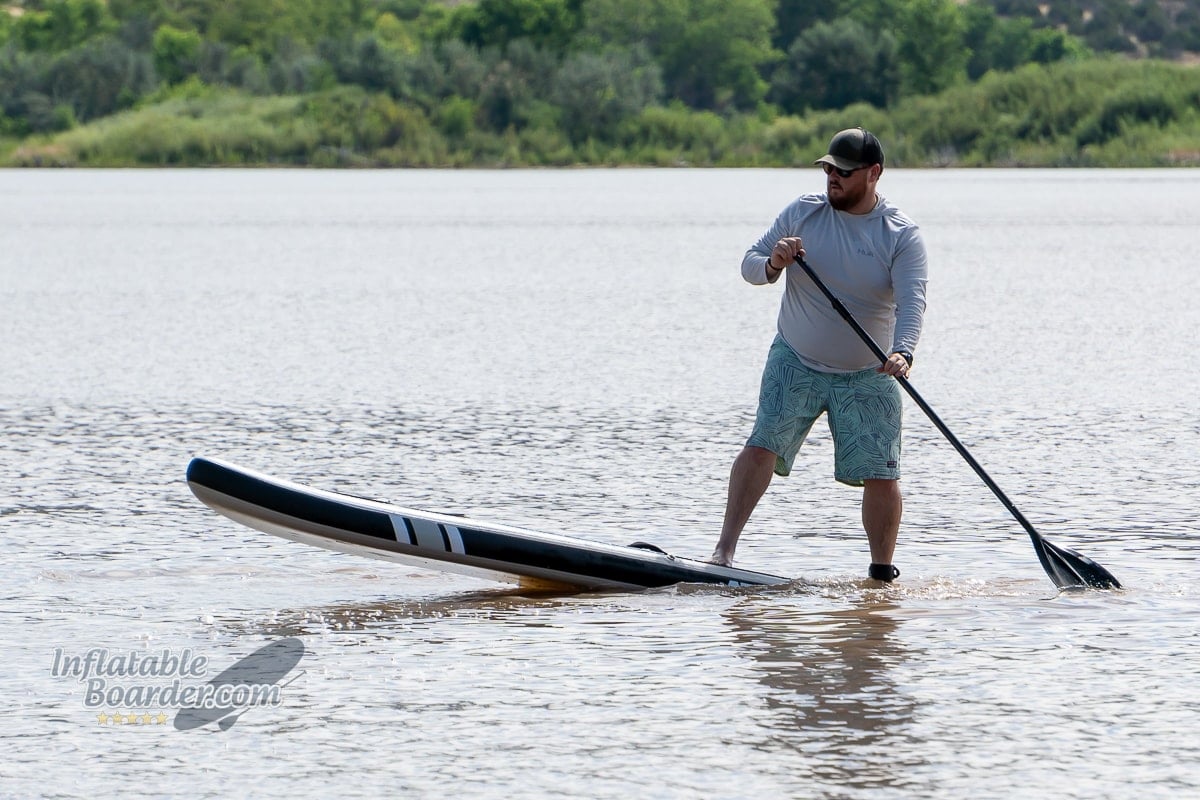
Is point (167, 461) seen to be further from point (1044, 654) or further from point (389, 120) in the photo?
point (389, 120)

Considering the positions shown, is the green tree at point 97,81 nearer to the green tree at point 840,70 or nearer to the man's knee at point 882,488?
the green tree at point 840,70

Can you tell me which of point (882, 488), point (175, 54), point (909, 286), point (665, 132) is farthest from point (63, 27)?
point (909, 286)

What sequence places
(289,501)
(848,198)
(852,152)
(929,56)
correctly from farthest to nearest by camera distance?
(929,56), (289,501), (848,198), (852,152)

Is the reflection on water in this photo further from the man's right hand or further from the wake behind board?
the man's right hand

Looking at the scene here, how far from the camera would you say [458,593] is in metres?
7.59

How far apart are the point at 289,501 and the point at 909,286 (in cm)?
221

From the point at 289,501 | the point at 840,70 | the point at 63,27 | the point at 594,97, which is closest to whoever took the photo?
the point at 289,501

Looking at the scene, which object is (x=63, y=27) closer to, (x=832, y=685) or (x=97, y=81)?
(x=97, y=81)

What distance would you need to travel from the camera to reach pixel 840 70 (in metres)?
97.2

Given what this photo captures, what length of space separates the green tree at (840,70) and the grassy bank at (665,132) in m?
3.26

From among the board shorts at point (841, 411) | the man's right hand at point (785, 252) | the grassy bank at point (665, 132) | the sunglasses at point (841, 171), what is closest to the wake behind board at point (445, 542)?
the board shorts at point (841, 411)

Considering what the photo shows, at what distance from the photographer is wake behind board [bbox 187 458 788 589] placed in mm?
7215

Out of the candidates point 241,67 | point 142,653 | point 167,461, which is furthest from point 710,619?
point 241,67

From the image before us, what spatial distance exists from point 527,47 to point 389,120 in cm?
901
